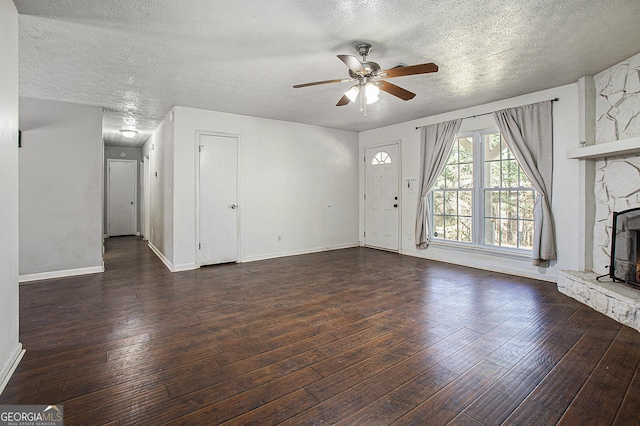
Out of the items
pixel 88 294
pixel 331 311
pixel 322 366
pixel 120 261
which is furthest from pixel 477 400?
pixel 120 261

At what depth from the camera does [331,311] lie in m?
3.17

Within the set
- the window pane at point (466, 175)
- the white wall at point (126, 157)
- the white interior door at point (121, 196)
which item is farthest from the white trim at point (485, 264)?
the white interior door at point (121, 196)

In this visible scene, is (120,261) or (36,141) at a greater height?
(36,141)

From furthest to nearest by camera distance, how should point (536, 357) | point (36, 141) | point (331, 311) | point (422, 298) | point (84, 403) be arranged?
point (36, 141) < point (422, 298) < point (331, 311) < point (536, 357) < point (84, 403)

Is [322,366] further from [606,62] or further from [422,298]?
[606,62]

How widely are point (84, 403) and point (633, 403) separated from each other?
10.3ft

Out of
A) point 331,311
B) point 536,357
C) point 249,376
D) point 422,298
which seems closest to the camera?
point 249,376

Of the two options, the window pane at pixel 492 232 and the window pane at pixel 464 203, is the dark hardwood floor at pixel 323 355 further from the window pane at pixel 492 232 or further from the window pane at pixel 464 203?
the window pane at pixel 464 203

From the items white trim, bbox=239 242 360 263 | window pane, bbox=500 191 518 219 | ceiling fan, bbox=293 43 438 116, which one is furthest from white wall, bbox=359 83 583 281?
ceiling fan, bbox=293 43 438 116

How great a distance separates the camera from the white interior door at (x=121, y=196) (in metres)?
8.59

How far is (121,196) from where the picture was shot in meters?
8.73

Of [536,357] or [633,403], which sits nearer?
[633,403]

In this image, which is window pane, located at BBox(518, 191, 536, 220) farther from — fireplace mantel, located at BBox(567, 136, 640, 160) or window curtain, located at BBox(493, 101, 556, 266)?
fireplace mantel, located at BBox(567, 136, 640, 160)

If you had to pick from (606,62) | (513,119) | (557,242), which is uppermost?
(606,62)
